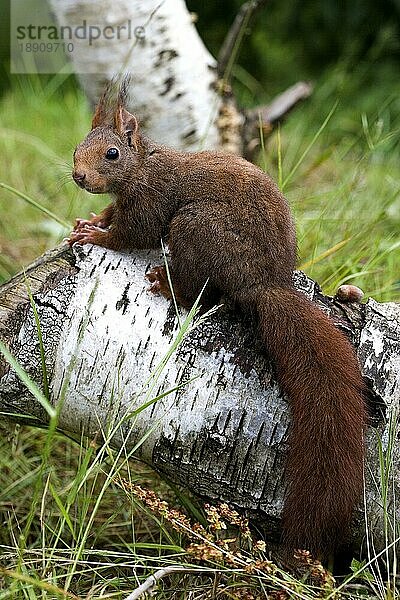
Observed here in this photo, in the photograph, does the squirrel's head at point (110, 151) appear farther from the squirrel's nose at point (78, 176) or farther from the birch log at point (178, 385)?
the birch log at point (178, 385)

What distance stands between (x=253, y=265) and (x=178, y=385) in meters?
0.35

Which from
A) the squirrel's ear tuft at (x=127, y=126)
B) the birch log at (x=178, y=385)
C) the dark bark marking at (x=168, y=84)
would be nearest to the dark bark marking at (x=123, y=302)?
the birch log at (x=178, y=385)

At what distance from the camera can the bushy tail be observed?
72.7 inches

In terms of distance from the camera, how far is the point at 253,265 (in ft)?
6.64

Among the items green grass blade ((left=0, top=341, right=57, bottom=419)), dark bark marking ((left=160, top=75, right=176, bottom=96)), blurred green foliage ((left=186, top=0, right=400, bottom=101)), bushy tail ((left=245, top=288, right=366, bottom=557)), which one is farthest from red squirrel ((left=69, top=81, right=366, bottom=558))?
blurred green foliage ((left=186, top=0, right=400, bottom=101))

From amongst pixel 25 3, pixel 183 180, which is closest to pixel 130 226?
pixel 183 180

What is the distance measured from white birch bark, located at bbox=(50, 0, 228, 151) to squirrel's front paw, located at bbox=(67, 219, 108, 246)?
4.05ft

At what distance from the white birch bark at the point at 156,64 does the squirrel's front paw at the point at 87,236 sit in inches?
48.6

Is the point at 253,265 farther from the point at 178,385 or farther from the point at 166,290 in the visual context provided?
the point at 178,385

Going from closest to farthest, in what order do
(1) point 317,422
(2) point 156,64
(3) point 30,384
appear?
(3) point 30,384
(1) point 317,422
(2) point 156,64

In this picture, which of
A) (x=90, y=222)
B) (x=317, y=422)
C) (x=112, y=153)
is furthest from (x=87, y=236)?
(x=317, y=422)

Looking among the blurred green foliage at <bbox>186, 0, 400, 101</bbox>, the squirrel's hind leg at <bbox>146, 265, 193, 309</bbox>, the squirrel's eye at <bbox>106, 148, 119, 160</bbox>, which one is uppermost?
the blurred green foliage at <bbox>186, 0, 400, 101</bbox>

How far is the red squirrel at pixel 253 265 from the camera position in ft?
6.10

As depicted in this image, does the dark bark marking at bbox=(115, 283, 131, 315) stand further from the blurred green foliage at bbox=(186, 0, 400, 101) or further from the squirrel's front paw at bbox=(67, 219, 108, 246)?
the blurred green foliage at bbox=(186, 0, 400, 101)
